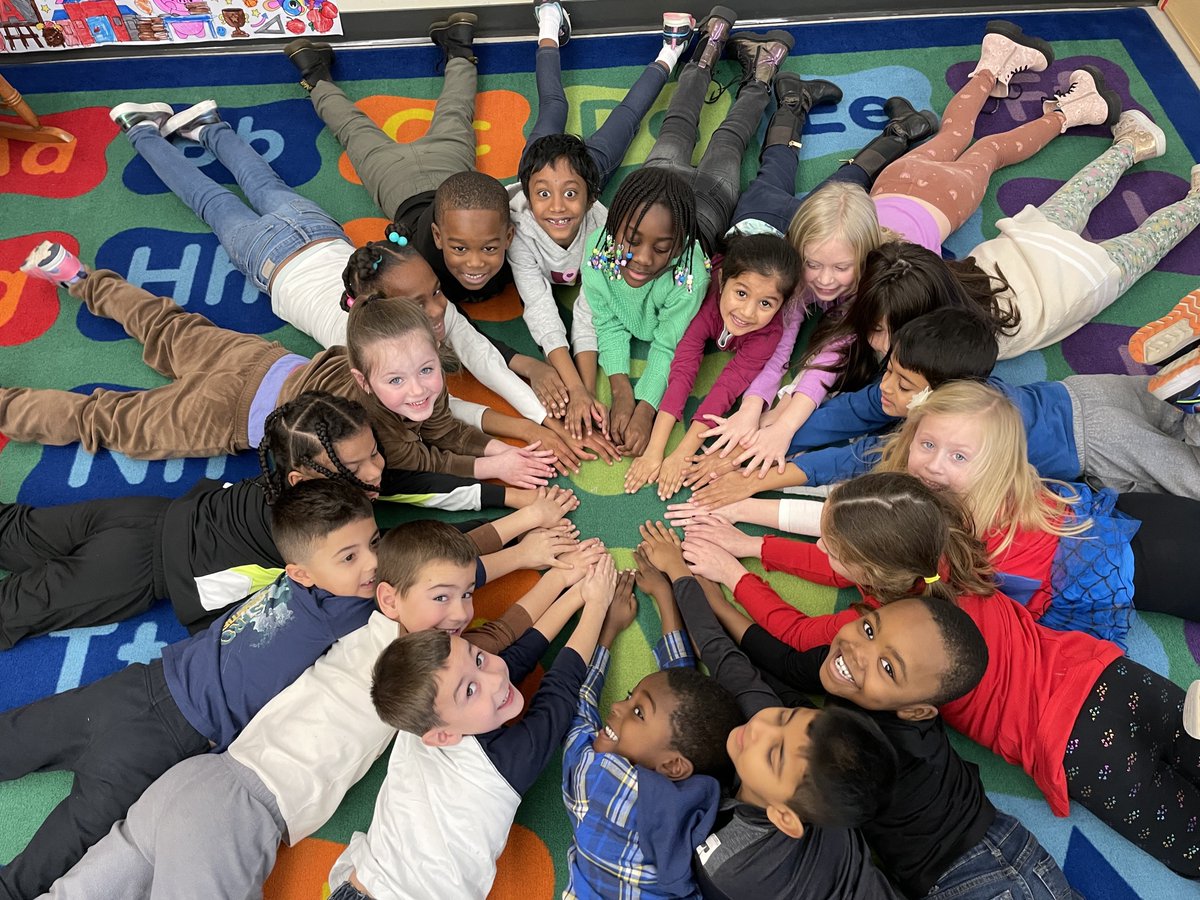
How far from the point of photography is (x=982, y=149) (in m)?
2.71

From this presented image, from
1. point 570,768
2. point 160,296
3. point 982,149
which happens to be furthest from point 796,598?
point 160,296

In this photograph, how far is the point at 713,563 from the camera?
2057 millimetres

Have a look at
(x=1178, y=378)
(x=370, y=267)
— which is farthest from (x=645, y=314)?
(x=1178, y=378)

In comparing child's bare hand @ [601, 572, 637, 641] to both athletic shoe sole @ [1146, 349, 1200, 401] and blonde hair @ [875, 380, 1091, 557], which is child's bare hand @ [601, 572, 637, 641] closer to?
blonde hair @ [875, 380, 1091, 557]

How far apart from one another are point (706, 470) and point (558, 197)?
873 mm

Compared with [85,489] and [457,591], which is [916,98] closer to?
[457,591]

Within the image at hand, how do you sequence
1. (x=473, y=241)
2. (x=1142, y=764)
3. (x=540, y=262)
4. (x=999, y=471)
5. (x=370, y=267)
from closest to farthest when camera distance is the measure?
(x=1142, y=764), (x=999, y=471), (x=370, y=267), (x=473, y=241), (x=540, y=262)

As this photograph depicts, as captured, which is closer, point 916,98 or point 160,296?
point 160,296

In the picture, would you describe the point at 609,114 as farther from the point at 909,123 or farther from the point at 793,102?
the point at 909,123

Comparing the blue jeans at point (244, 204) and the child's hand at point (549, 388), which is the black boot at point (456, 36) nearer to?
the blue jeans at point (244, 204)

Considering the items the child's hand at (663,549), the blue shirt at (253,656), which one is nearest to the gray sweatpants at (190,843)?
the blue shirt at (253,656)

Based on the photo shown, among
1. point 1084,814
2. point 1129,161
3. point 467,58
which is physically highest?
point 467,58

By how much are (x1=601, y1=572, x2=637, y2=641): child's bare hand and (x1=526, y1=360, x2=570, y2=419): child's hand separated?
539 mm

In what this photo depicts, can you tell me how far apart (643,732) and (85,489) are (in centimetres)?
168
